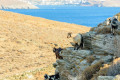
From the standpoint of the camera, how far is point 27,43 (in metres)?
48.5

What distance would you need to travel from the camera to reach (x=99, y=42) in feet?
47.8

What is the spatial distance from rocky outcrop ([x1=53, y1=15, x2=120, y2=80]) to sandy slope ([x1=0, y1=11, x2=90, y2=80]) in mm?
13663

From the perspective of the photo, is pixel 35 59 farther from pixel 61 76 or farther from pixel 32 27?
pixel 32 27

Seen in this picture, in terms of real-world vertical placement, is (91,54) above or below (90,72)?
above

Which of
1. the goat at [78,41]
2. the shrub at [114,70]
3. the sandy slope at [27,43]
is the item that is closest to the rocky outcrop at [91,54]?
the goat at [78,41]

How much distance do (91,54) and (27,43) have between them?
34972 millimetres

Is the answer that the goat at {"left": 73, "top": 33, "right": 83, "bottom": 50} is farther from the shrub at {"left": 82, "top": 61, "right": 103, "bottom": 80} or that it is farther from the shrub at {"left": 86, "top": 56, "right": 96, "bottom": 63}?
the shrub at {"left": 82, "top": 61, "right": 103, "bottom": 80}

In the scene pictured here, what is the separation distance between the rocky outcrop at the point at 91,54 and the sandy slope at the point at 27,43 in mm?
13663

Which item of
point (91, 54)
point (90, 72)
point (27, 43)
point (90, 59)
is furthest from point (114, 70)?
point (27, 43)

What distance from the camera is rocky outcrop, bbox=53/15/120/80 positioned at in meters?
13.5

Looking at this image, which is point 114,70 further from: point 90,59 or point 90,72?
point 90,59

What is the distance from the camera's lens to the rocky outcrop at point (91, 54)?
44.4 feet

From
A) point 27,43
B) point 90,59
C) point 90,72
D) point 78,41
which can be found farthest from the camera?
point 27,43

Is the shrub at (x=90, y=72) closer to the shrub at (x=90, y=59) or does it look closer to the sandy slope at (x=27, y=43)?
the shrub at (x=90, y=59)
